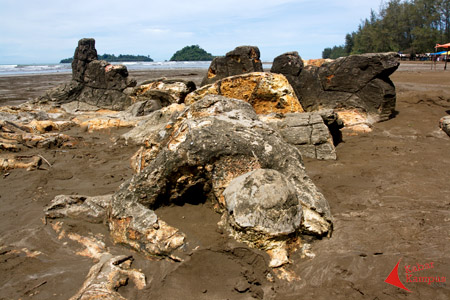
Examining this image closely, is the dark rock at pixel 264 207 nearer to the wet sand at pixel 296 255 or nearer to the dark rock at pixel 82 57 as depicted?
the wet sand at pixel 296 255

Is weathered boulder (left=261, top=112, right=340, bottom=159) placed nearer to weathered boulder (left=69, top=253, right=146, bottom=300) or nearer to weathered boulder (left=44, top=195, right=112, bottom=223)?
weathered boulder (left=44, top=195, right=112, bottom=223)

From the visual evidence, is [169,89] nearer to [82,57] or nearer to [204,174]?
[82,57]

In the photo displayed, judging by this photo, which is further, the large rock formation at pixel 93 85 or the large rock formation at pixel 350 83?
the large rock formation at pixel 93 85

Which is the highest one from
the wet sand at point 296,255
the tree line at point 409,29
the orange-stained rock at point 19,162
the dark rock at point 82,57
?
the tree line at point 409,29

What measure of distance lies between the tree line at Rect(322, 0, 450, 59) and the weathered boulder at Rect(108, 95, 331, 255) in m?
38.2

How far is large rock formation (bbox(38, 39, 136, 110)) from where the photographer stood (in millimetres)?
11062

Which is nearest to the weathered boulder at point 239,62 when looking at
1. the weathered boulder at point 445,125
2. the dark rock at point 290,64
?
the dark rock at point 290,64

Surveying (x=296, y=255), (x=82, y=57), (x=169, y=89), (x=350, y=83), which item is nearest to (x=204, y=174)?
(x=296, y=255)

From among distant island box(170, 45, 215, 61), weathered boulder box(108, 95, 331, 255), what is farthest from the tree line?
distant island box(170, 45, 215, 61)

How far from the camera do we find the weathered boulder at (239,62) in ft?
27.1

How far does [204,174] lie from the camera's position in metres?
3.10

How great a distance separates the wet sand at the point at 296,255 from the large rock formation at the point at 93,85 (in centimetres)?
647

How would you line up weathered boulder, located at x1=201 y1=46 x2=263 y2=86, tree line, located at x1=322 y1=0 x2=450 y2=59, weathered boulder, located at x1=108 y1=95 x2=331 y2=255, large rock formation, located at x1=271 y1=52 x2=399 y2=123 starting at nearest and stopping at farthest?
weathered boulder, located at x1=108 y1=95 x2=331 y2=255 → large rock formation, located at x1=271 y1=52 x2=399 y2=123 → weathered boulder, located at x1=201 y1=46 x2=263 y2=86 → tree line, located at x1=322 y1=0 x2=450 y2=59

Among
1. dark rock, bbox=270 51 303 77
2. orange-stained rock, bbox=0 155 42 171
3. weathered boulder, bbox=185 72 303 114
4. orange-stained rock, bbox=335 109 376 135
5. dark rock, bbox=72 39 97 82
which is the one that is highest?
dark rock, bbox=72 39 97 82
